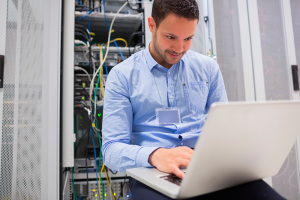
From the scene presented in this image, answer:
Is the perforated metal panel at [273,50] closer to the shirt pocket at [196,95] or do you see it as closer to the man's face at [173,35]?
the shirt pocket at [196,95]

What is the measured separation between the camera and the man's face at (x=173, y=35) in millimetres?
822

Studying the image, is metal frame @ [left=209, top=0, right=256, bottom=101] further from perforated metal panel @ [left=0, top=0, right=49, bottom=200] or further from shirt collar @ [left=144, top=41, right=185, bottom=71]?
perforated metal panel @ [left=0, top=0, right=49, bottom=200]

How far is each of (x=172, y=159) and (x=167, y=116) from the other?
350 mm

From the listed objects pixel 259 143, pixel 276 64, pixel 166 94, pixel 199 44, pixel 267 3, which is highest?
pixel 267 3

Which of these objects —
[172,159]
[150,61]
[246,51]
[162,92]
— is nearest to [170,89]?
[162,92]

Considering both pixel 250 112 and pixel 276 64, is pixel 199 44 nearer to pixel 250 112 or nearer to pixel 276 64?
pixel 276 64

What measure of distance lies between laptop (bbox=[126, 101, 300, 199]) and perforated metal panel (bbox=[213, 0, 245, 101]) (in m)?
0.93

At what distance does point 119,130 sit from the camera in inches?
33.6

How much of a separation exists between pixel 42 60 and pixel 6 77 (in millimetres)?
237

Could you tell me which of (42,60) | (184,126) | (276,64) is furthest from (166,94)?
(276,64)

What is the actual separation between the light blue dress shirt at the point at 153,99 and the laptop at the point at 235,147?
1.13 feet

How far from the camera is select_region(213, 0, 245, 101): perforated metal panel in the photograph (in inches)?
54.7

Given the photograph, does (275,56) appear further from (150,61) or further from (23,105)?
(23,105)

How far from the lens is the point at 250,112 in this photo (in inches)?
15.4
